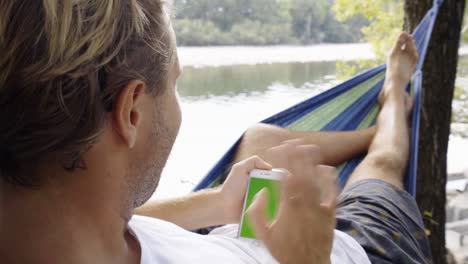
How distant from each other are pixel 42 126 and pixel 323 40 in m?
3.37

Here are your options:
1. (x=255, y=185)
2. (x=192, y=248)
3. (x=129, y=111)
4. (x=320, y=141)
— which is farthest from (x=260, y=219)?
(x=320, y=141)

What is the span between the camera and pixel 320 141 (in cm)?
167

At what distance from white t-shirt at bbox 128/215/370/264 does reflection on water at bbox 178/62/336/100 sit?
2.86m

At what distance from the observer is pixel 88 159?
2.21 feet

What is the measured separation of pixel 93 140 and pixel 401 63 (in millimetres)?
1428

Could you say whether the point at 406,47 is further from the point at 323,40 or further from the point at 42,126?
the point at 323,40

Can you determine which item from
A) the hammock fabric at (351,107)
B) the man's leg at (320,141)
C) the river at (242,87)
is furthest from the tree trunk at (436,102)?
the river at (242,87)

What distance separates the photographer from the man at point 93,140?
1.96 ft

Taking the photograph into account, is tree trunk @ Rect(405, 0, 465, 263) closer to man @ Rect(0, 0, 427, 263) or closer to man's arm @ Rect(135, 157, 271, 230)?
man's arm @ Rect(135, 157, 271, 230)

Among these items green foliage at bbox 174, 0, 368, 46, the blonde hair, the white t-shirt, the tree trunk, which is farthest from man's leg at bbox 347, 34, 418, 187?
green foliage at bbox 174, 0, 368, 46

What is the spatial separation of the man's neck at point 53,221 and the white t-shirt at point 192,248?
0.16m

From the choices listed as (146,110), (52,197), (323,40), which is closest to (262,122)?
(146,110)

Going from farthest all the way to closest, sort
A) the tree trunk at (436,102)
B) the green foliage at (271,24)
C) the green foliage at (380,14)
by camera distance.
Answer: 1. the green foliage at (271,24)
2. the green foliage at (380,14)
3. the tree trunk at (436,102)

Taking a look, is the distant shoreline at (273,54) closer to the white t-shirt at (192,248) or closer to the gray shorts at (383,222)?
the gray shorts at (383,222)
